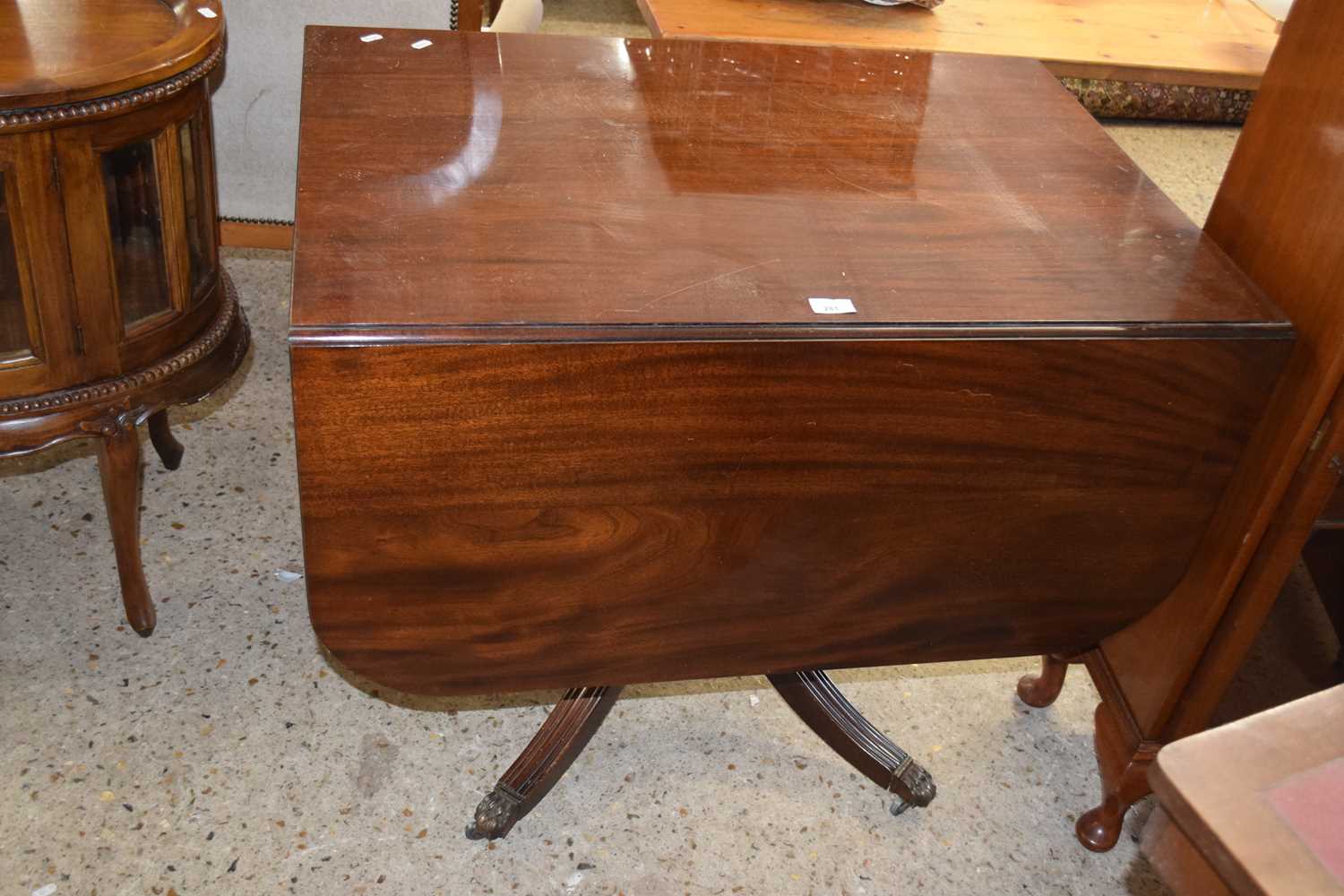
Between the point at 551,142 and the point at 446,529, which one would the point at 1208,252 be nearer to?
the point at 551,142

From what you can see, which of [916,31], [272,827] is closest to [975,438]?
[272,827]

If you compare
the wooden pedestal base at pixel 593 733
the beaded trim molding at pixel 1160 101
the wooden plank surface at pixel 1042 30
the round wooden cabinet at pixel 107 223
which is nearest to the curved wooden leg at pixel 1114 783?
the wooden pedestal base at pixel 593 733

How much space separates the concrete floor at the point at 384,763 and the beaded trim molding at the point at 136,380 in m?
0.38

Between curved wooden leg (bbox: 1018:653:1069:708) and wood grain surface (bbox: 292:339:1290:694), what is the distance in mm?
356

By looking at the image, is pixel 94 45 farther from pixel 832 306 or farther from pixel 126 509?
pixel 832 306

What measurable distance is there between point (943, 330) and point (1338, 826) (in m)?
0.57

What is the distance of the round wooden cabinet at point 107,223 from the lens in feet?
4.00

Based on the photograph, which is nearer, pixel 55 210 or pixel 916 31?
pixel 55 210

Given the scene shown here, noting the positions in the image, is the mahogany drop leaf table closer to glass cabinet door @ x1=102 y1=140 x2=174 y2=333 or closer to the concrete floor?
glass cabinet door @ x1=102 y1=140 x2=174 y2=333

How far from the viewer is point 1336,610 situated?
1.78 metres

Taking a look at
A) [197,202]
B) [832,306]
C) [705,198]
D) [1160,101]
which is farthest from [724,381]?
[1160,101]

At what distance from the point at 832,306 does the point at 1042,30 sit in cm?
211

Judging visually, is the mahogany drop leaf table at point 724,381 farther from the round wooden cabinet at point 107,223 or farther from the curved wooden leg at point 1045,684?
the curved wooden leg at point 1045,684

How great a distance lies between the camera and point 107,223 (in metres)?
1.29
